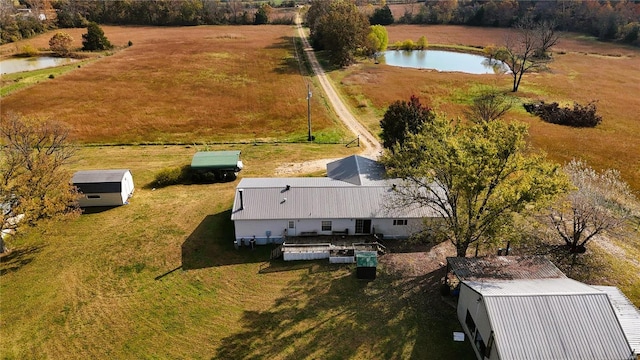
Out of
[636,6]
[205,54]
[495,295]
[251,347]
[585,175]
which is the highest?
[636,6]

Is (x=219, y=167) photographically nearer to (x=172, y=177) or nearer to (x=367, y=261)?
(x=172, y=177)

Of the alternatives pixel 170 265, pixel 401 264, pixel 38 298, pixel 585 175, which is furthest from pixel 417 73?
pixel 38 298

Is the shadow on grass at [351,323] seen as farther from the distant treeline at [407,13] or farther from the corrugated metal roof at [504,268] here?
the distant treeline at [407,13]

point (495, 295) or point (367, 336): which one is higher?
point (495, 295)

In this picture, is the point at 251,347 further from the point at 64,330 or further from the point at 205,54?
the point at 205,54

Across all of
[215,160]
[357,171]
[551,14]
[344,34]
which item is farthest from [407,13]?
[357,171]
